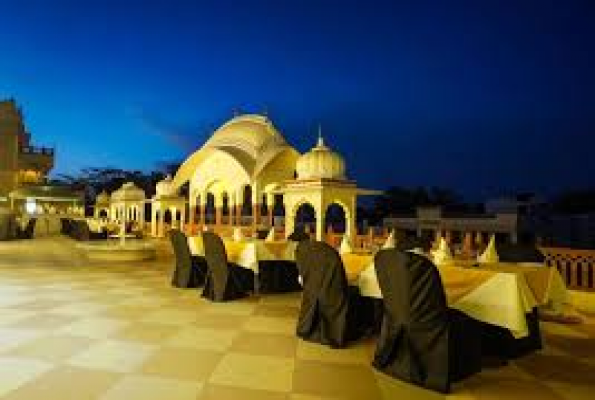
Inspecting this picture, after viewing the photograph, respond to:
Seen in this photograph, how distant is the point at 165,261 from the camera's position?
12125 mm

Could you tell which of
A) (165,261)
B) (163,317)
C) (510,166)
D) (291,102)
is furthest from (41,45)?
(510,166)

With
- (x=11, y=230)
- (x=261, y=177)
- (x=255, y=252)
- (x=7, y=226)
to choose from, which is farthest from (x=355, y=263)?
(x=11, y=230)

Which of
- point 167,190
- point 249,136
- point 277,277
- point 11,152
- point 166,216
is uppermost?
point 11,152

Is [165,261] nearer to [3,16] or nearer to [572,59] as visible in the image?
[3,16]

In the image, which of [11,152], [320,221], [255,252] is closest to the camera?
[255,252]

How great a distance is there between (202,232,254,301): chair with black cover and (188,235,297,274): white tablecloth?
0.19m

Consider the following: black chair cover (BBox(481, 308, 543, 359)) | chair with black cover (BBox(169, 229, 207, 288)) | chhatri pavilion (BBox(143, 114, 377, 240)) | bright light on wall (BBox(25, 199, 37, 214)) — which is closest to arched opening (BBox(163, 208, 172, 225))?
chhatri pavilion (BBox(143, 114, 377, 240))

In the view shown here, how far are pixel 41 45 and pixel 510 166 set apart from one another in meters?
56.5

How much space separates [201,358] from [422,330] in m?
1.79

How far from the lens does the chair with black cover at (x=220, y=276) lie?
21.0 feet

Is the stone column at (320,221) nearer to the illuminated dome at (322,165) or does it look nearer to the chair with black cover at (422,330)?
the illuminated dome at (322,165)

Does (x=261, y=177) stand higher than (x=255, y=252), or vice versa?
(x=261, y=177)

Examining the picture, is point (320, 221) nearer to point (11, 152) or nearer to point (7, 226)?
point (7, 226)

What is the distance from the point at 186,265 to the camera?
7.51 m
